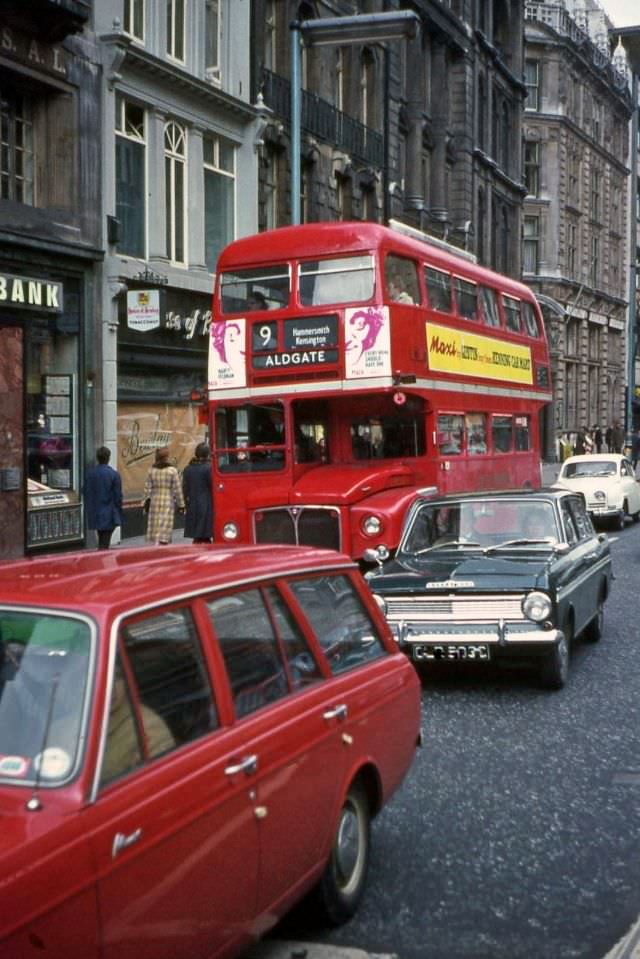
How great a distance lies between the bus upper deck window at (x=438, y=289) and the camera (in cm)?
1633

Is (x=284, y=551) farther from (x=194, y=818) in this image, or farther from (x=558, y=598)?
(x=558, y=598)

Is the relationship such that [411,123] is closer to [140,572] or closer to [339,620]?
[339,620]

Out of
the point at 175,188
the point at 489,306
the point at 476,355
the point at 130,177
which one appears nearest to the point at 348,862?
the point at 476,355

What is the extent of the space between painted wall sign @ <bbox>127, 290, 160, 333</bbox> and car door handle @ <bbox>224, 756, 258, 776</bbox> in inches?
679

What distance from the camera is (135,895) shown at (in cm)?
360

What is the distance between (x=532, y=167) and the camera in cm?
6131

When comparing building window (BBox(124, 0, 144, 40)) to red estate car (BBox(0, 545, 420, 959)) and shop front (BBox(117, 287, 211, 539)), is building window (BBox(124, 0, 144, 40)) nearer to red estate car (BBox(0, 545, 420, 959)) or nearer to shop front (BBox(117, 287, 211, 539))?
shop front (BBox(117, 287, 211, 539))

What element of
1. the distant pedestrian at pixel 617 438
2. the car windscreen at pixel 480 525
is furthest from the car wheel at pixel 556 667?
the distant pedestrian at pixel 617 438

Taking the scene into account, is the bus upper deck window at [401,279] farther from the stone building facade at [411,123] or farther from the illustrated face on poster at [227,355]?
the stone building facade at [411,123]

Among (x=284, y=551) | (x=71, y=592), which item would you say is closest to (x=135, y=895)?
(x=71, y=592)

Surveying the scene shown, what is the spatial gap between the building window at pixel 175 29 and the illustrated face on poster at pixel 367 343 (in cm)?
1122

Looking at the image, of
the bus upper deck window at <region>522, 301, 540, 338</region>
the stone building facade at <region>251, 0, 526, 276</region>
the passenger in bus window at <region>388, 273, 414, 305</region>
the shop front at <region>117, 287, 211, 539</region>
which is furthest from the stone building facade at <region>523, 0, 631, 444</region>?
the passenger in bus window at <region>388, 273, 414, 305</region>

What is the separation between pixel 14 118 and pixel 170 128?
15.3ft

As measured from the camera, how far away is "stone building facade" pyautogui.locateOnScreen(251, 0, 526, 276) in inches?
1128
